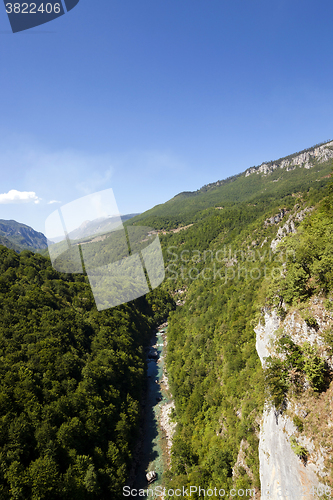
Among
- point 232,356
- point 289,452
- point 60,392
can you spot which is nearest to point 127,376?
point 60,392

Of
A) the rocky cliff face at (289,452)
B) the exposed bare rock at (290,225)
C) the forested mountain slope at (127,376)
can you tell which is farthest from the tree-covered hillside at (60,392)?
the exposed bare rock at (290,225)

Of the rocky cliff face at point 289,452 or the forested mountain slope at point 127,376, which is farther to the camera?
the forested mountain slope at point 127,376

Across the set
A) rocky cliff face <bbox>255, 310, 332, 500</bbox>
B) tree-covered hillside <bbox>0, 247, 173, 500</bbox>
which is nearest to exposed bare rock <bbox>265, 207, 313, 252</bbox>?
rocky cliff face <bbox>255, 310, 332, 500</bbox>

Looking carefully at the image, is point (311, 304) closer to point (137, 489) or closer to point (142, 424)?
point (137, 489)

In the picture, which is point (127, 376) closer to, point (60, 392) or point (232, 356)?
point (60, 392)

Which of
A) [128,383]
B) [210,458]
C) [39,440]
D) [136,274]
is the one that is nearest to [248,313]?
[210,458]

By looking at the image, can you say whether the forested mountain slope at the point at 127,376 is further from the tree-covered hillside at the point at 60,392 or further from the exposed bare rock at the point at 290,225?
the exposed bare rock at the point at 290,225

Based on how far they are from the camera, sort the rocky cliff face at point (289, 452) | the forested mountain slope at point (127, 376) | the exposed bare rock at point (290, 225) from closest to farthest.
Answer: the rocky cliff face at point (289, 452)
the forested mountain slope at point (127, 376)
the exposed bare rock at point (290, 225)
